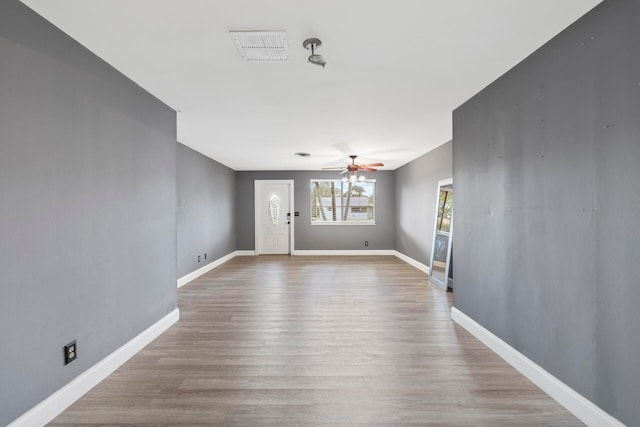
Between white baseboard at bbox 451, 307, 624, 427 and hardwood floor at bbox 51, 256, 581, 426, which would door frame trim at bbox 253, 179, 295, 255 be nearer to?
hardwood floor at bbox 51, 256, 581, 426

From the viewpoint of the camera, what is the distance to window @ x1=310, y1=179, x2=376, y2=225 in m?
7.93

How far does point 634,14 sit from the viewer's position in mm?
1436

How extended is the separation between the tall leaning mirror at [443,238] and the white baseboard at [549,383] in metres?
1.81

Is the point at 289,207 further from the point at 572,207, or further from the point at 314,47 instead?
the point at 572,207

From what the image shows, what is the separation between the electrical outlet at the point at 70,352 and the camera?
1.85 meters

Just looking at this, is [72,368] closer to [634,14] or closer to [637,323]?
[637,323]

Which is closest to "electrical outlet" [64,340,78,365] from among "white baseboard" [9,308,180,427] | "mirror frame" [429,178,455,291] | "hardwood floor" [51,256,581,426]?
"white baseboard" [9,308,180,427]

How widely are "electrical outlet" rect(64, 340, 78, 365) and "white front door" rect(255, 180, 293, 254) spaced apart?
595 cm

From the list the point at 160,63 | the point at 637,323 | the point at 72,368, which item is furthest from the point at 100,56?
the point at 637,323

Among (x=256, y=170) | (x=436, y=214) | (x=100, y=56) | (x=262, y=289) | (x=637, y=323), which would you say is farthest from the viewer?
(x=256, y=170)

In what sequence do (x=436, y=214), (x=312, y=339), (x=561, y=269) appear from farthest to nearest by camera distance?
(x=436, y=214)
(x=312, y=339)
(x=561, y=269)

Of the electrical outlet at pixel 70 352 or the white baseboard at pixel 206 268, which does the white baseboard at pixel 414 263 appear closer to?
the white baseboard at pixel 206 268

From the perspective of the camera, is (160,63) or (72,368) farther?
(160,63)

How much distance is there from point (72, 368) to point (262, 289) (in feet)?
8.83
